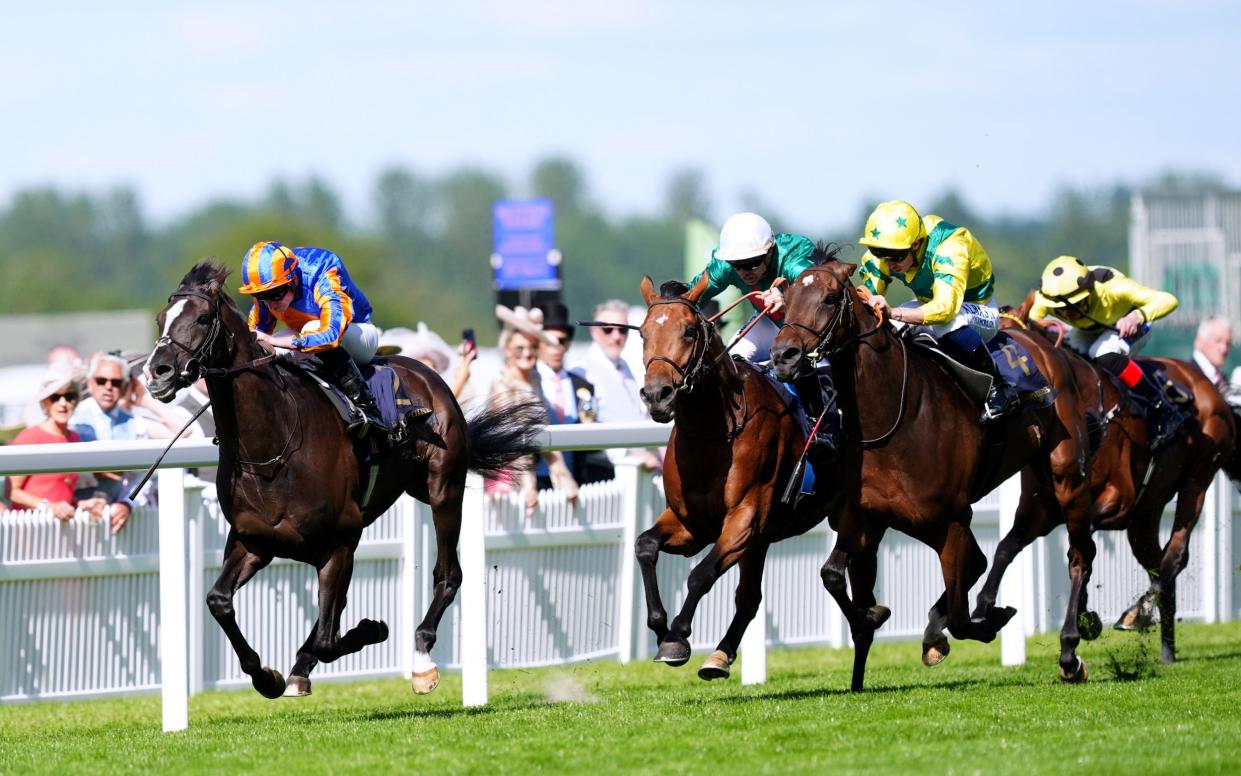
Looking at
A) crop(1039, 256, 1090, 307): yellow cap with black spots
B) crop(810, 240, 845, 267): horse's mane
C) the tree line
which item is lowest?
the tree line

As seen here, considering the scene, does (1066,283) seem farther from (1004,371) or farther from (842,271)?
(842,271)

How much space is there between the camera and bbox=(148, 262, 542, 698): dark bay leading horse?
25.4ft

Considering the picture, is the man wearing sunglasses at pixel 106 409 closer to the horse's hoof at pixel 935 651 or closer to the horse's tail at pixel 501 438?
the horse's tail at pixel 501 438

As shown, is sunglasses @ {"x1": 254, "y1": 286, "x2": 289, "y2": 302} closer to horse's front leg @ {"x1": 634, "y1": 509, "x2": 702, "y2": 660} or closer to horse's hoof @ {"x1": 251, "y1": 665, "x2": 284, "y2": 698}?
horse's hoof @ {"x1": 251, "y1": 665, "x2": 284, "y2": 698}

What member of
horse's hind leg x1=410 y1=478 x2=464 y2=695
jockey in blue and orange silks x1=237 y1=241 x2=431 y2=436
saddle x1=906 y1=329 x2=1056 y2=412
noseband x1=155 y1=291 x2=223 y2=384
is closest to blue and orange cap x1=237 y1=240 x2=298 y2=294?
jockey in blue and orange silks x1=237 y1=241 x2=431 y2=436

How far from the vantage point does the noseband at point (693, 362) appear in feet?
25.4

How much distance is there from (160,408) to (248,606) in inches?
53.3

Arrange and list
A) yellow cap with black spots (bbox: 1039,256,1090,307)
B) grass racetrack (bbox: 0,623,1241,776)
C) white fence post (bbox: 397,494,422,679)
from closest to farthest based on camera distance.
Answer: grass racetrack (bbox: 0,623,1241,776) → white fence post (bbox: 397,494,422,679) → yellow cap with black spots (bbox: 1039,256,1090,307)

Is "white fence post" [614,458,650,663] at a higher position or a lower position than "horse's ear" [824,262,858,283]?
lower

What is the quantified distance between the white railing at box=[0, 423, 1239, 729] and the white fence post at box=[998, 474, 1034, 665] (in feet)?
0.05

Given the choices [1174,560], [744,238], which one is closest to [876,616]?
[744,238]

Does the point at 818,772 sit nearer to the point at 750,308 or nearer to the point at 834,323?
the point at 834,323

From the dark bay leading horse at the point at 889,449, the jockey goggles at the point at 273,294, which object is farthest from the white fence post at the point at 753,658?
Answer: the jockey goggles at the point at 273,294

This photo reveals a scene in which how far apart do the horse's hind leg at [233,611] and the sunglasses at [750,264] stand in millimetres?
2409
